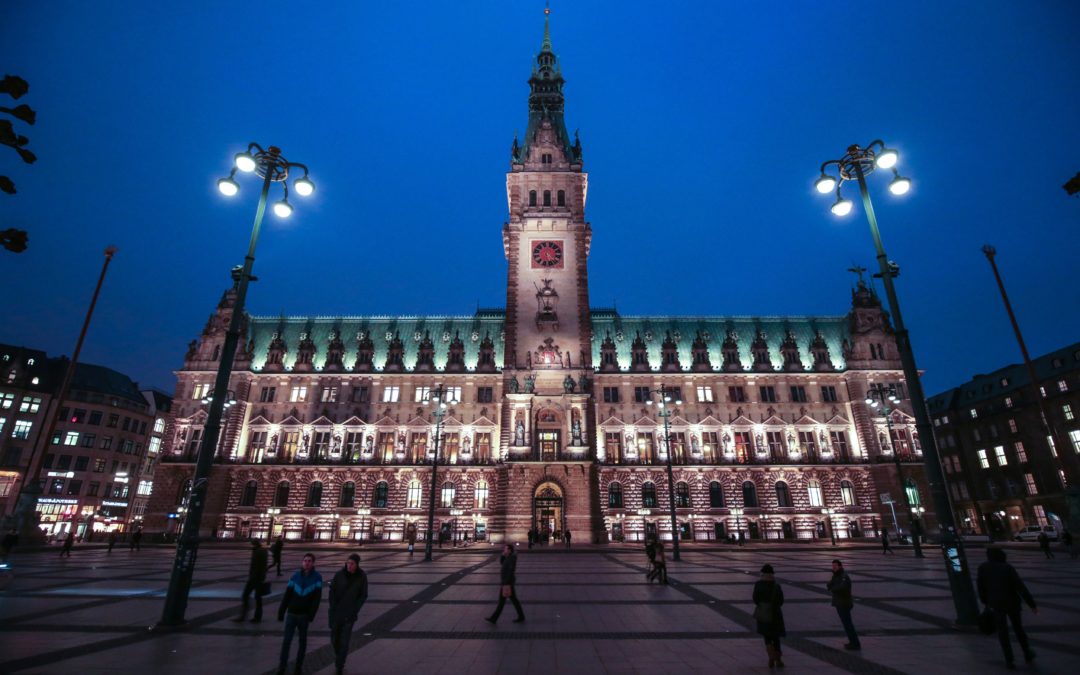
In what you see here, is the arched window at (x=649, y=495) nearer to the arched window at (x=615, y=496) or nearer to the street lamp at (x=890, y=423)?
the arched window at (x=615, y=496)

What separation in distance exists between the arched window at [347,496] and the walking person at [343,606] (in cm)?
4632

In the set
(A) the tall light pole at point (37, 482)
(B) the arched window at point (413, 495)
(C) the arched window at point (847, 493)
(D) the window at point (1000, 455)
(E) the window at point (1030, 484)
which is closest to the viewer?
(A) the tall light pole at point (37, 482)

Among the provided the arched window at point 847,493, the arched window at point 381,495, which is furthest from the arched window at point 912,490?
the arched window at point 381,495

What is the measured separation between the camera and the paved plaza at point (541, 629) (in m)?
8.57

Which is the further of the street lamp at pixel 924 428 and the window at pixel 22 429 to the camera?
the window at pixel 22 429

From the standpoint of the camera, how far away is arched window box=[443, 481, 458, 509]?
4988cm

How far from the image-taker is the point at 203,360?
55.1m

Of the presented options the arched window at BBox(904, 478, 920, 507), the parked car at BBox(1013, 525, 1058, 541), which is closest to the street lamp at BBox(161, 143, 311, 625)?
the arched window at BBox(904, 478, 920, 507)

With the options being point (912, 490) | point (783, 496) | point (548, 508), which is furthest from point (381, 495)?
point (912, 490)

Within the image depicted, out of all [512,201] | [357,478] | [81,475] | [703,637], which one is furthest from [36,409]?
[703,637]

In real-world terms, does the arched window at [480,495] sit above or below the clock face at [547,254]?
below

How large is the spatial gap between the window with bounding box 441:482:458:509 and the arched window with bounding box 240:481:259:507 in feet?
62.7

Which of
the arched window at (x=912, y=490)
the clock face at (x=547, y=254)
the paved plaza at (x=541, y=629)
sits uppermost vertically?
the clock face at (x=547, y=254)

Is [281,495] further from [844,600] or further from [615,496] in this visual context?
Result: [844,600]
